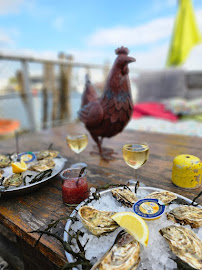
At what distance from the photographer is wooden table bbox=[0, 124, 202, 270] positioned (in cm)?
55

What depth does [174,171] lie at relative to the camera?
0.78 metres

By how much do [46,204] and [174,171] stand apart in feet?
1.89

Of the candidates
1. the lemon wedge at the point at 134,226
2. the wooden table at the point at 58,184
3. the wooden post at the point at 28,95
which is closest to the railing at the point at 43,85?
the wooden post at the point at 28,95

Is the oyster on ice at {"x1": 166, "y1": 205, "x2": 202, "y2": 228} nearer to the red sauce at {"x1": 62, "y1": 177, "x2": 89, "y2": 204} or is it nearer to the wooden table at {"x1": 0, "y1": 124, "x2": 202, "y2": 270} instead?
the wooden table at {"x1": 0, "y1": 124, "x2": 202, "y2": 270}

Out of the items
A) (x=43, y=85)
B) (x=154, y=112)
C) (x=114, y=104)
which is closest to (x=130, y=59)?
(x=114, y=104)

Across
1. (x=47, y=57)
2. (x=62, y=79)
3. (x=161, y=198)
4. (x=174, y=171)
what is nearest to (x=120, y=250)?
(x=161, y=198)

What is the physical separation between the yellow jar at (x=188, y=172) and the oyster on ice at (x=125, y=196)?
0.28 meters

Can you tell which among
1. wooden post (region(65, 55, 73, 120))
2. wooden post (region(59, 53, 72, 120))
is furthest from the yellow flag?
wooden post (region(59, 53, 72, 120))

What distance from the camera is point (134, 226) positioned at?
42 centimetres

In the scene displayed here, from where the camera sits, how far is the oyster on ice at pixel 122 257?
0.36 meters

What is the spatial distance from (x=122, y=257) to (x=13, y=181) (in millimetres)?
523

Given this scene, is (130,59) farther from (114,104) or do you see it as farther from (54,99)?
(54,99)

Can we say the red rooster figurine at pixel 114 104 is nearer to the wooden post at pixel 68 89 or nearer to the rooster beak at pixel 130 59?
the rooster beak at pixel 130 59

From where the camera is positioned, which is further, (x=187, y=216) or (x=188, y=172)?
(x=188, y=172)
